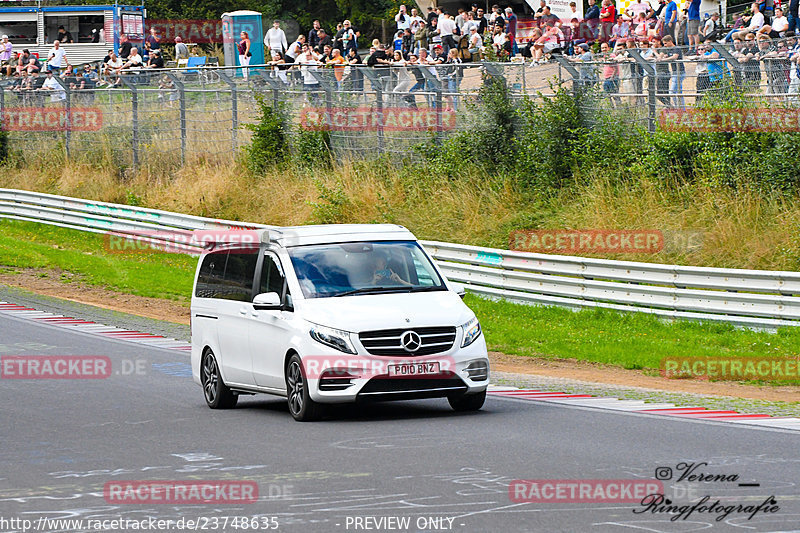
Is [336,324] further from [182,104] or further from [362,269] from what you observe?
[182,104]

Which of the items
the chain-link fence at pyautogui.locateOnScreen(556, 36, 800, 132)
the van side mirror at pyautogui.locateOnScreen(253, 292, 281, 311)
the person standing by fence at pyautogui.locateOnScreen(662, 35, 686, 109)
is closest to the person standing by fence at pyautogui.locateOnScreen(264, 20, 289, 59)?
the chain-link fence at pyautogui.locateOnScreen(556, 36, 800, 132)

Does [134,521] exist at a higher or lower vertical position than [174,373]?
higher

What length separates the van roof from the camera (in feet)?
42.8

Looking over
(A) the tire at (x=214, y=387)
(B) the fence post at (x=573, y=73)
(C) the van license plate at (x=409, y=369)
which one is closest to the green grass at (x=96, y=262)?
(B) the fence post at (x=573, y=73)

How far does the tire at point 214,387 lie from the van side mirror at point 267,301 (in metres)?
1.63

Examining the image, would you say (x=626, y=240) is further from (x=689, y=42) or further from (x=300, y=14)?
(x=300, y=14)

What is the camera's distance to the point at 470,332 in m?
12.2

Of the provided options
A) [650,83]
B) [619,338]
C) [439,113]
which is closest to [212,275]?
[619,338]

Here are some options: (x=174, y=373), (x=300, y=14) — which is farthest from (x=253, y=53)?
(x=300, y=14)

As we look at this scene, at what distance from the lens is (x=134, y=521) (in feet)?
26.0

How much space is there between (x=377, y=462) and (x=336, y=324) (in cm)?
227

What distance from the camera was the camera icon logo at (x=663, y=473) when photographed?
8.92 metres

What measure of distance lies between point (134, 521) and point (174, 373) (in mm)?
8999

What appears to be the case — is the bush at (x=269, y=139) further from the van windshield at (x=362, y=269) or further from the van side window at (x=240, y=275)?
the van windshield at (x=362, y=269)
